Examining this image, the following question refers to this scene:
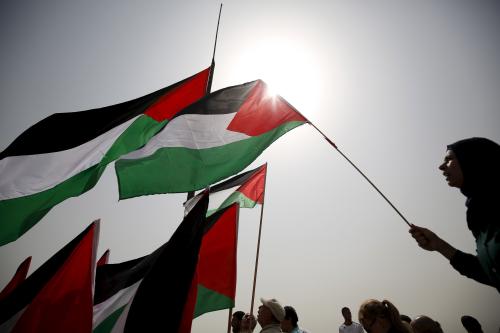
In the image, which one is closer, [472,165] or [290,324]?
[472,165]

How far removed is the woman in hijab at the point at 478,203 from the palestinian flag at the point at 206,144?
10.7 feet

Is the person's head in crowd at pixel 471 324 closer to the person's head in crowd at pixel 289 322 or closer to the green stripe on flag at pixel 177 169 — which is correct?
the person's head in crowd at pixel 289 322

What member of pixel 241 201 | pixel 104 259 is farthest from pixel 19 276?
pixel 241 201

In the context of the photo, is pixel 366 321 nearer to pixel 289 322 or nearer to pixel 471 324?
pixel 289 322

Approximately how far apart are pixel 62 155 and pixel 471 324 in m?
7.78

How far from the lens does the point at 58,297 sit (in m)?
3.96

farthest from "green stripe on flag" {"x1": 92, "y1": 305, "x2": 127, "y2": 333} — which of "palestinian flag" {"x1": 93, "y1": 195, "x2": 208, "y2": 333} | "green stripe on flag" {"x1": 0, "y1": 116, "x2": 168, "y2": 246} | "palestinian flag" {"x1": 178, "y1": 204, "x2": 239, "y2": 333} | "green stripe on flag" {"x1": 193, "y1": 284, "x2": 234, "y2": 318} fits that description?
"green stripe on flag" {"x1": 0, "y1": 116, "x2": 168, "y2": 246}

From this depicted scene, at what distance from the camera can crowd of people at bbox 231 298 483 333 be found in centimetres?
310

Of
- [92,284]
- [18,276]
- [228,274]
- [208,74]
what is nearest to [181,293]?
[92,284]

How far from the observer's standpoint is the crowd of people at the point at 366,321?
3.10 m

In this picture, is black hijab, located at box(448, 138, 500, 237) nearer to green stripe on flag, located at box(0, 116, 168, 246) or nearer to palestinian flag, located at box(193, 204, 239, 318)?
palestinian flag, located at box(193, 204, 239, 318)

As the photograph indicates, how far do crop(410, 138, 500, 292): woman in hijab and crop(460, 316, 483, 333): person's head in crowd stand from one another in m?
4.27

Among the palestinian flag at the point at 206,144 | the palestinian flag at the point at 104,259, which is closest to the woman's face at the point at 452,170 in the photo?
the palestinian flag at the point at 206,144

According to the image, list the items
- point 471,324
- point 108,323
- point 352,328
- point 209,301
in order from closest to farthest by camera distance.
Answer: point 108,323, point 471,324, point 209,301, point 352,328
